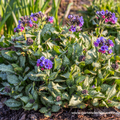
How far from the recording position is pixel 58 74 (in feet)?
7.13

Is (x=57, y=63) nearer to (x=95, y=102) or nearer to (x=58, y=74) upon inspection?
(x=58, y=74)

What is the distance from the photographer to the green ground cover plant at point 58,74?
1968 mm

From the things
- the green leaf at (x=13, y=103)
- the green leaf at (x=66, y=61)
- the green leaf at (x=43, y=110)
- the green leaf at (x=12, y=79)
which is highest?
the green leaf at (x=66, y=61)

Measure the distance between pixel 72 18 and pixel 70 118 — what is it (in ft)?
4.95

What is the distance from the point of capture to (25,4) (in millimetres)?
3293

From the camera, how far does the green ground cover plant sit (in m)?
1.97

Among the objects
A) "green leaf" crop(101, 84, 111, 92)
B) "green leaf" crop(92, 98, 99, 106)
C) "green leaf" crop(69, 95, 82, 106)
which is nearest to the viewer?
"green leaf" crop(69, 95, 82, 106)

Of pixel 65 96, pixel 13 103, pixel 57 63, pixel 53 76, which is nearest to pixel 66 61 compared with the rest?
pixel 57 63

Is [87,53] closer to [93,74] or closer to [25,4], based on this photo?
[93,74]

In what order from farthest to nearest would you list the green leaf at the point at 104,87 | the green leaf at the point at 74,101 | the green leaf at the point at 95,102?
the green leaf at the point at 104,87 < the green leaf at the point at 95,102 < the green leaf at the point at 74,101

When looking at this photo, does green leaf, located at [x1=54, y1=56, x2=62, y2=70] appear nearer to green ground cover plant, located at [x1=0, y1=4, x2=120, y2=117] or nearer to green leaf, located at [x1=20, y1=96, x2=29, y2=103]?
green ground cover plant, located at [x1=0, y1=4, x2=120, y2=117]

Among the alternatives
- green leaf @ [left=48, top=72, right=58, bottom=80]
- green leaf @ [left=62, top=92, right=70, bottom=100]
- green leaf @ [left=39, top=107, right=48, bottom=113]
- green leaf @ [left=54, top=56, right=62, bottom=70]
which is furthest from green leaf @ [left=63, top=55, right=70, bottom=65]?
green leaf @ [left=39, top=107, right=48, bottom=113]

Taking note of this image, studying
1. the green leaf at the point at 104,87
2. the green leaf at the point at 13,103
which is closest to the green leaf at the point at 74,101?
the green leaf at the point at 104,87

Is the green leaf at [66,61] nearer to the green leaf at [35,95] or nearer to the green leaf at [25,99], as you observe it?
the green leaf at [35,95]
